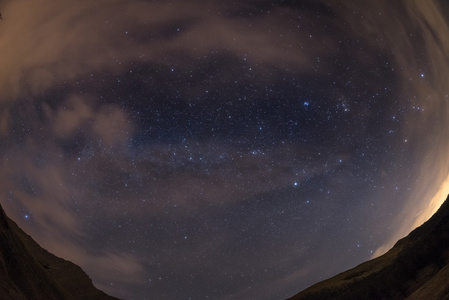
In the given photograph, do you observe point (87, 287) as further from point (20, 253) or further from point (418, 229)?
point (418, 229)

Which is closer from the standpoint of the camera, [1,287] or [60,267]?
[1,287]

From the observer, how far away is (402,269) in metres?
22.3

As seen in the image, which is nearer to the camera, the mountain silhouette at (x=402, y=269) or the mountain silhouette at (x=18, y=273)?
the mountain silhouette at (x=18, y=273)

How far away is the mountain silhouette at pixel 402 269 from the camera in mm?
20934

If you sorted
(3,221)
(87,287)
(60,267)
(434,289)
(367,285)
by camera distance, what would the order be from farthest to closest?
(60,267)
(87,287)
(367,285)
(3,221)
(434,289)

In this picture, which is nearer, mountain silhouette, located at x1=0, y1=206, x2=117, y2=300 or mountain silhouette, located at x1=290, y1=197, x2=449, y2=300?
mountain silhouette, located at x1=0, y1=206, x2=117, y2=300

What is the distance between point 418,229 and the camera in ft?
77.8

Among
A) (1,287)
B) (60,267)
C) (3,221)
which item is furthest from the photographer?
(60,267)

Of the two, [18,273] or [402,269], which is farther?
[402,269]

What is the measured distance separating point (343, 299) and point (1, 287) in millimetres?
18941

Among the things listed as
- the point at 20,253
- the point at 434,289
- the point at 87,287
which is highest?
the point at 87,287

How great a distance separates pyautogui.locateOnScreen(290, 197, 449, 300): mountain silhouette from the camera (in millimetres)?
20934

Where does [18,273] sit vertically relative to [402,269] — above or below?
below

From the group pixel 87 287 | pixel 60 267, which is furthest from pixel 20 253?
pixel 60 267
